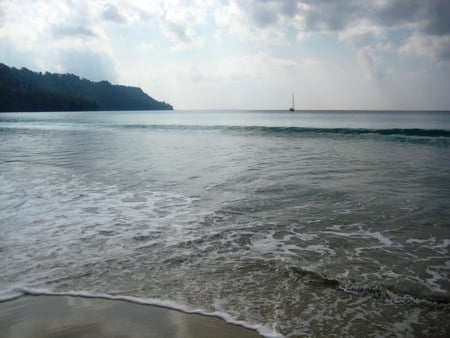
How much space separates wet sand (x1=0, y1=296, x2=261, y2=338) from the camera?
364 centimetres

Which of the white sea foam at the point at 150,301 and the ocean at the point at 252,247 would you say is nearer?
the white sea foam at the point at 150,301

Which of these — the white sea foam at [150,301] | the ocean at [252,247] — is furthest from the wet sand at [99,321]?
the ocean at [252,247]

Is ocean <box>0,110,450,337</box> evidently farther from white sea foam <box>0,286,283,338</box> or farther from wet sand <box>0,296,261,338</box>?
wet sand <box>0,296,261,338</box>

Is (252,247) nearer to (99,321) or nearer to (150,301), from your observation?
(150,301)

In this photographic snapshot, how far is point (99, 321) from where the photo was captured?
3.87 metres

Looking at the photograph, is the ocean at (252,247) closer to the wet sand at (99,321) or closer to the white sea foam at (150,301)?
the white sea foam at (150,301)

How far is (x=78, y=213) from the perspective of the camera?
8242 mm

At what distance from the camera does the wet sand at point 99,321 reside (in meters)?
3.64

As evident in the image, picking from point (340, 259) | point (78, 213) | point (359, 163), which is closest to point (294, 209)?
point (340, 259)

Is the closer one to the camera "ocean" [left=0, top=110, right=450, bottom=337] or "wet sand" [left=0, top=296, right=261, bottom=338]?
"wet sand" [left=0, top=296, right=261, bottom=338]

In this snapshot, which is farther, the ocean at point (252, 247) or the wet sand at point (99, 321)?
the ocean at point (252, 247)

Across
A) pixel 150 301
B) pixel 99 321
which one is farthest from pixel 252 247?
pixel 99 321

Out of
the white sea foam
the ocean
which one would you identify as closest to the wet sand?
the white sea foam

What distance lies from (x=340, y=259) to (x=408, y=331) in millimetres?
1901
